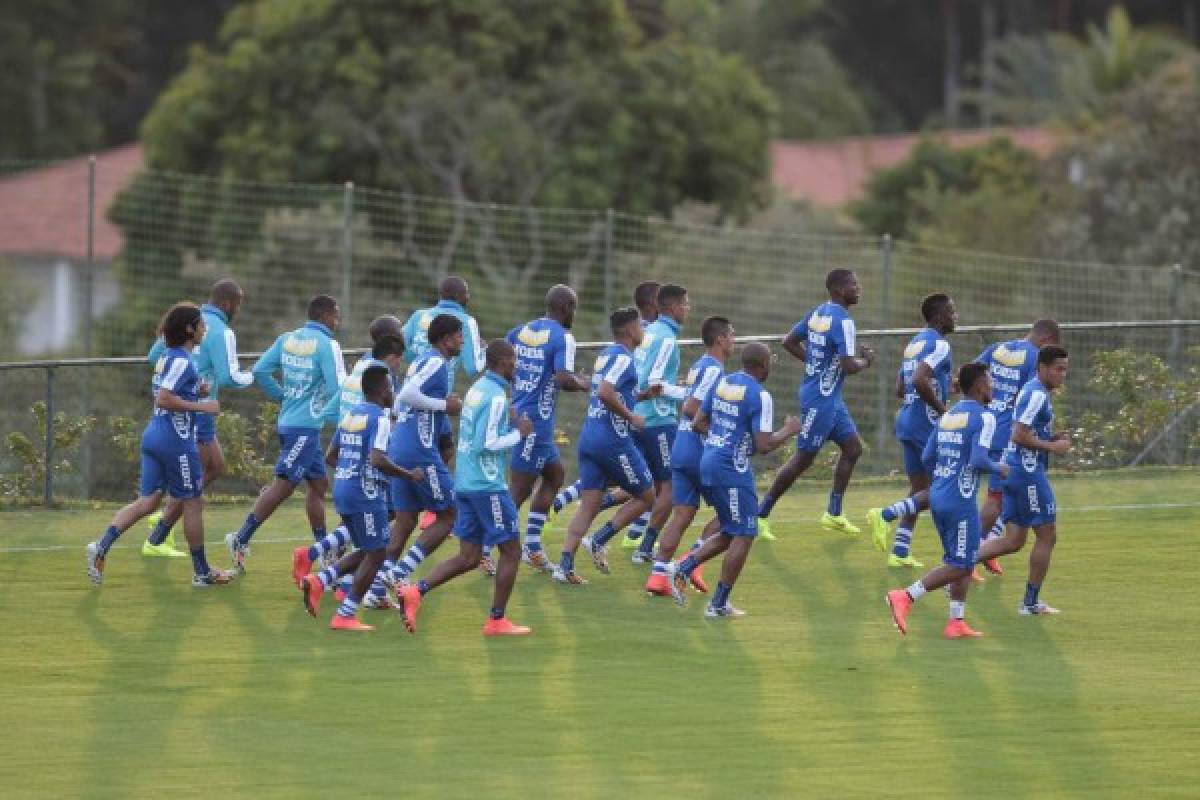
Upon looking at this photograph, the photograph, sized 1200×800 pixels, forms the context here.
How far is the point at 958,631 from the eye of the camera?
18000 mm

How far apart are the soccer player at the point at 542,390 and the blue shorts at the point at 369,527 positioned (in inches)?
76.2

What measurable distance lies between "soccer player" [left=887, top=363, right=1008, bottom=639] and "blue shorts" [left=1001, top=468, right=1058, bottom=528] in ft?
0.99

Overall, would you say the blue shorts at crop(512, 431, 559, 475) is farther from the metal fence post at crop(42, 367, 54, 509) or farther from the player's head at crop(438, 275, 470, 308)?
the metal fence post at crop(42, 367, 54, 509)

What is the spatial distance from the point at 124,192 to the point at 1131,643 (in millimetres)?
22886

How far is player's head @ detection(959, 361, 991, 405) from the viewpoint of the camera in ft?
59.9

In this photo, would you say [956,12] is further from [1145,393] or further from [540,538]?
[540,538]

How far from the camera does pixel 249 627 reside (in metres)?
18.3

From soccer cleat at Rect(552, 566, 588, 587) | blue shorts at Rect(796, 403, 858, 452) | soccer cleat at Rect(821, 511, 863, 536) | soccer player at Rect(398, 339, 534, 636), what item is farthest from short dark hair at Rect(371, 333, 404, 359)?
soccer cleat at Rect(821, 511, 863, 536)

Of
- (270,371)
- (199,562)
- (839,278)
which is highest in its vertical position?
(839,278)

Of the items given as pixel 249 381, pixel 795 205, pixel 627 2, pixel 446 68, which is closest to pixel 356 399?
pixel 249 381

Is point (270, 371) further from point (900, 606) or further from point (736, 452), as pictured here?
point (900, 606)

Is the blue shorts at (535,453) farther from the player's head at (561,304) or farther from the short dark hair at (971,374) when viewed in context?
the short dark hair at (971,374)

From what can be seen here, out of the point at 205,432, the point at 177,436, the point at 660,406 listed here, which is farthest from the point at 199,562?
the point at 660,406

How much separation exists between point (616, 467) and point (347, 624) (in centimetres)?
263
